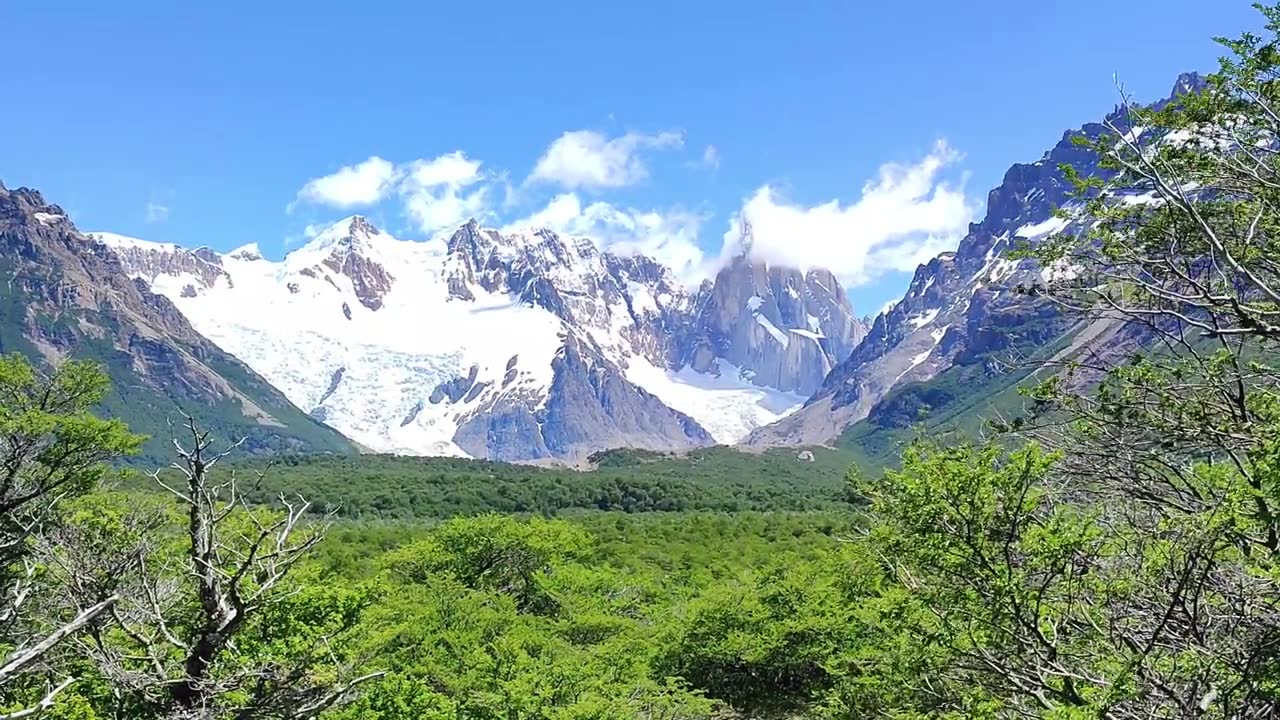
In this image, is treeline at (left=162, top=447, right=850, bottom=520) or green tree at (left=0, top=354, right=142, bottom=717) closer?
green tree at (left=0, top=354, right=142, bottom=717)

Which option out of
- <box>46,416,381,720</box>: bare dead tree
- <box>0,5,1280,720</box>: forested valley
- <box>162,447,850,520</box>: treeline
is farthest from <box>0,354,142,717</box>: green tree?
<box>162,447,850,520</box>: treeline

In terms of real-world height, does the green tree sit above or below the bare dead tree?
above

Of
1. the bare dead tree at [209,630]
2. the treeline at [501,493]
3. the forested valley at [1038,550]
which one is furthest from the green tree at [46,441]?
the treeline at [501,493]

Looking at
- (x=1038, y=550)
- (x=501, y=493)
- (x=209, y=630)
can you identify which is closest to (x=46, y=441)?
(x=209, y=630)

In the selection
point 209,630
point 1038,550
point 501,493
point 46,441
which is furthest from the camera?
point 501,493

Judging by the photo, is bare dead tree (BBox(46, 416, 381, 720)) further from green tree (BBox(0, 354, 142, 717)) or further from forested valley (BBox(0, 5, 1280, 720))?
green tree (BBox(0, 354, 142, 717))

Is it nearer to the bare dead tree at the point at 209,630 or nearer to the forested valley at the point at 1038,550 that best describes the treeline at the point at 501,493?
the forested valley at the point at 1038,550

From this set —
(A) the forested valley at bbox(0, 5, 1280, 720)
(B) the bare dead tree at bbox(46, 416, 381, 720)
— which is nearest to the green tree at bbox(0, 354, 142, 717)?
(A) the forested valley at bbox(0, 5, 1280, 720)

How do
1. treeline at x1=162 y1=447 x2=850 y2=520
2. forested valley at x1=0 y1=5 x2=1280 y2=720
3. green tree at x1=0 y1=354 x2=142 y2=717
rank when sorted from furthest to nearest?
treeline at x1=162 y1=447 x2=850 y2=520
green tree at x1=0 y1=354 x2=142 y2=717
forested valley at x1=0 y1=5 x2=1280 y2=720

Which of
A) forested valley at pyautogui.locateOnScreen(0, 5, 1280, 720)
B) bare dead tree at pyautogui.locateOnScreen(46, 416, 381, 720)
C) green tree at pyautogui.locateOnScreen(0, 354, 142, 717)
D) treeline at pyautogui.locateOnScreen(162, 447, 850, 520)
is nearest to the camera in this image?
forested valley at pyautogui.locateOnScreen(0, 5, 1280, 720)

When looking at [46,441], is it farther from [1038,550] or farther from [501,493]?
[501,493]

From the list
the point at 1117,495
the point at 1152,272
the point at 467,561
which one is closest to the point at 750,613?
the point at 467,561

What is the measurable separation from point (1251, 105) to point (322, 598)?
917 inches

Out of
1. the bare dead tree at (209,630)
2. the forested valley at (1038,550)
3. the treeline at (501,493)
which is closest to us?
the forested valley at (1038,550)
